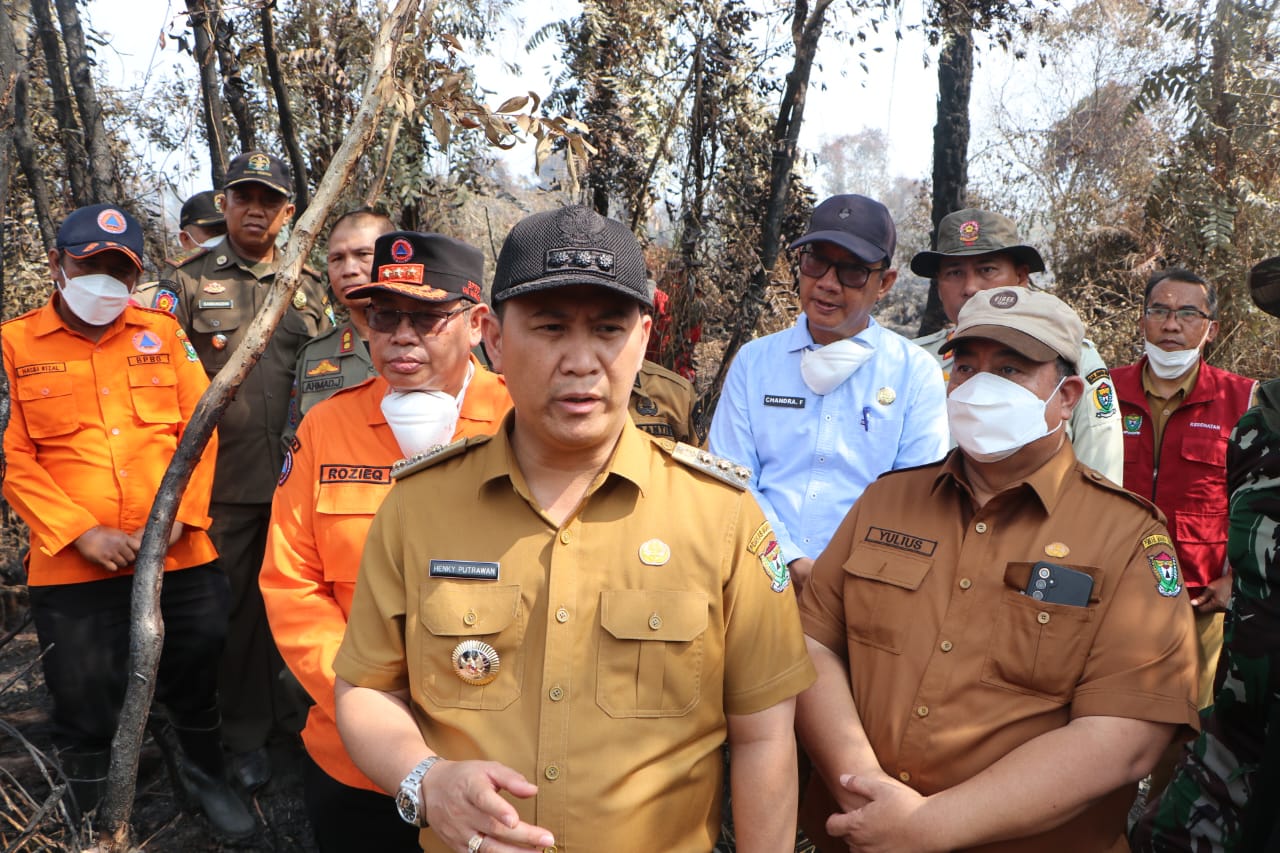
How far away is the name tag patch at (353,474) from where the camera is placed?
8.21 ft

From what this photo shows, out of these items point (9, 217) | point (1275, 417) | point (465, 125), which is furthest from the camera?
point (9, 217)

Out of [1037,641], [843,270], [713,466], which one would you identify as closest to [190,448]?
[713,466]

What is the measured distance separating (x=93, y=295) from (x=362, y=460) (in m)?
1.60

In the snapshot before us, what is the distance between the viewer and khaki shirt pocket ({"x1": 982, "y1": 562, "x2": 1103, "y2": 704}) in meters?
2.05

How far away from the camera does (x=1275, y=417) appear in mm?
2096

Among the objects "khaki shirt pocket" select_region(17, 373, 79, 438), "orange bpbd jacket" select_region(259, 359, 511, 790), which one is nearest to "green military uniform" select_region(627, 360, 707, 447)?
"orange bpbd jacket" select_region(259, 359, 511, 790)

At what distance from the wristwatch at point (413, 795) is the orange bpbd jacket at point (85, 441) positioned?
216 centimetres

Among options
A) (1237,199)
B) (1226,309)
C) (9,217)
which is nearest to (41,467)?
(9,217)

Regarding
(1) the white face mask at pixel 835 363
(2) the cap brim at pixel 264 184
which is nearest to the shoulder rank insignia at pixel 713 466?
(1) the white face mask at pixel 835 363

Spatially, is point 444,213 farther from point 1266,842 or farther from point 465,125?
point 1266,842

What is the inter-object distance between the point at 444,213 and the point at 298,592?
6.20m

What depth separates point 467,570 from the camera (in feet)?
5.80

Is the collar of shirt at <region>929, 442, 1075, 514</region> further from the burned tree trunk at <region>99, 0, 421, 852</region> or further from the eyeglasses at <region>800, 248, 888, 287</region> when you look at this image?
the burned tree trunk at <region>99, 0, 421, 852</region>

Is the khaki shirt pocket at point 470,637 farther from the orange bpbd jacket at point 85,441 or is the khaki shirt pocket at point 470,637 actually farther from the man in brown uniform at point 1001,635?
the orange bpbd jacket at point 85,441
